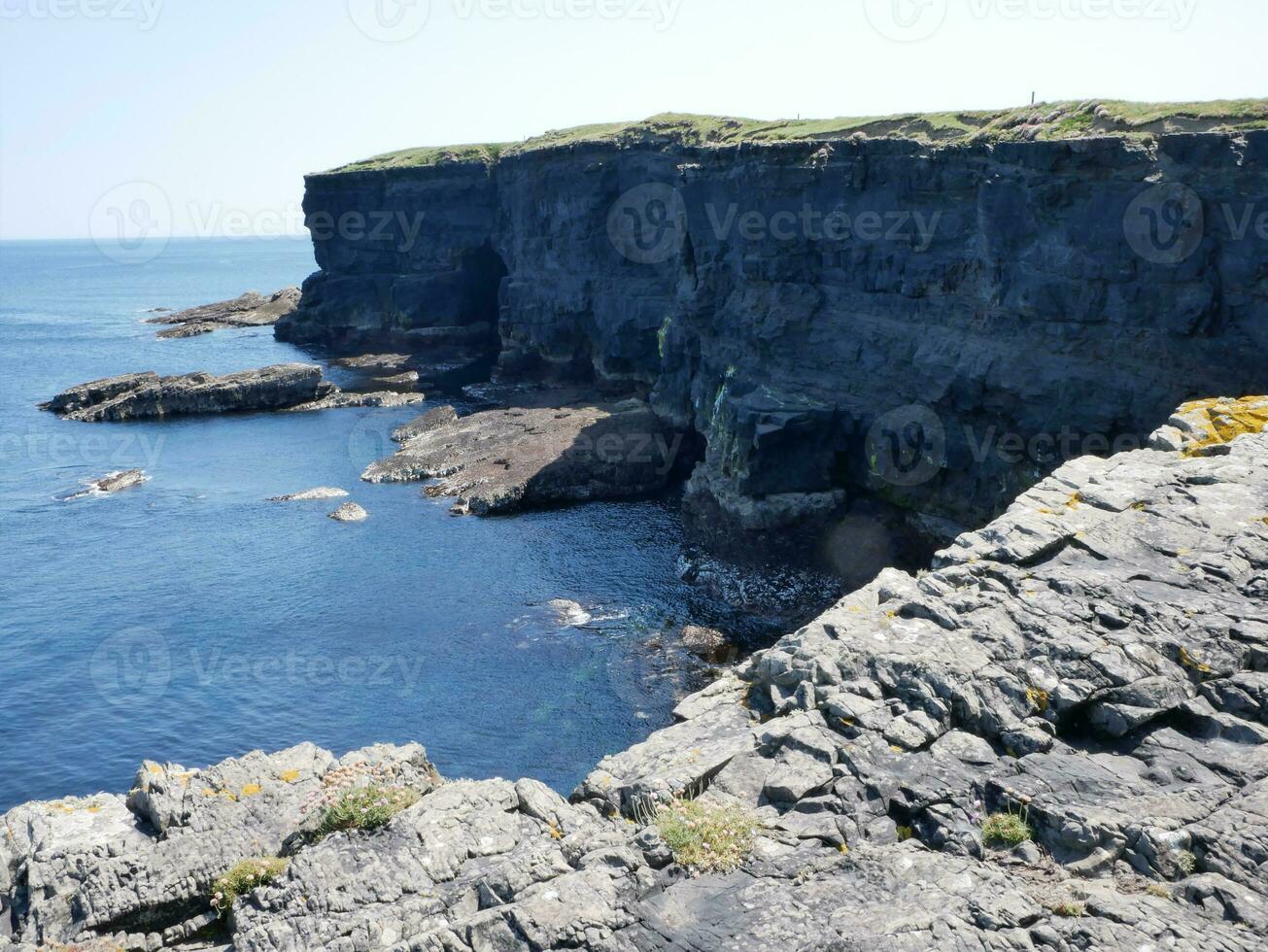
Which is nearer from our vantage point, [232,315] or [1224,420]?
[1224,420]

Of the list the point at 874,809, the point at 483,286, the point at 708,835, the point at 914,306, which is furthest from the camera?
the point at 483,286

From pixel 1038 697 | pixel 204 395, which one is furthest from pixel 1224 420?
pixel 204 395

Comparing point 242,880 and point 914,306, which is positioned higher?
point 914,306

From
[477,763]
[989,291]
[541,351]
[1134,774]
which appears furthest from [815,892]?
[541,351]

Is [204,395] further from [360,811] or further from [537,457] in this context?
[360,811]

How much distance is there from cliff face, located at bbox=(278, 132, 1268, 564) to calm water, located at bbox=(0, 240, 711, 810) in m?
9.71

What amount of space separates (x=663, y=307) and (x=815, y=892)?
215 ft

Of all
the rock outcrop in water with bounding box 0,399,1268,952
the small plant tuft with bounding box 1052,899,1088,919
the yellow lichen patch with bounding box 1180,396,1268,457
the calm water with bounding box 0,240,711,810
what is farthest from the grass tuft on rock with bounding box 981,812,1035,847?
the calm water with bounding box 0,240,711,810

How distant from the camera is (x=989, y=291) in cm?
4500

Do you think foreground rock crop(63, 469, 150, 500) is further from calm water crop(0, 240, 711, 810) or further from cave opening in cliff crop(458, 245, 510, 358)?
cave opening in cliff crop(458, 245, 510, 358)

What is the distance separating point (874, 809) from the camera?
1680 cm

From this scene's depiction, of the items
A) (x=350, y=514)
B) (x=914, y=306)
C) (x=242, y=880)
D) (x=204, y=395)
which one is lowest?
(x=350, y=514)

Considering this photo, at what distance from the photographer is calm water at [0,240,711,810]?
3697cm

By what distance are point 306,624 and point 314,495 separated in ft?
66.0
